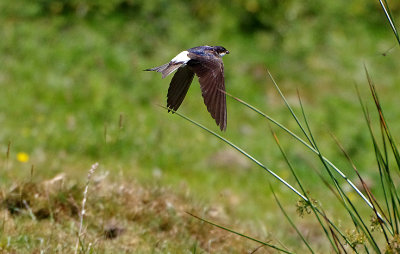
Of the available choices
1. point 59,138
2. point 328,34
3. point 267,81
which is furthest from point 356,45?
point 59,138

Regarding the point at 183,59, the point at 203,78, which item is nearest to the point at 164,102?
the point at 183,59

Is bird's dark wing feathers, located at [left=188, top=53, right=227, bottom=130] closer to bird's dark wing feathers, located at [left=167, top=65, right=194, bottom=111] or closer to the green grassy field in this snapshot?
bird's dark wing feathers, located at [left=167, top=65, right=194, bottom=111]

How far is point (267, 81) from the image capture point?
10.5 metres

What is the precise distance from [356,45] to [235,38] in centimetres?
258

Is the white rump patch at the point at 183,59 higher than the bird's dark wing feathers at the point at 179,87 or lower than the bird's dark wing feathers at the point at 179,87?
higher

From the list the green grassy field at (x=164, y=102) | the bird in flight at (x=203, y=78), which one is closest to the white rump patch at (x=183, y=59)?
the bird in flight at (x=203, y=78)

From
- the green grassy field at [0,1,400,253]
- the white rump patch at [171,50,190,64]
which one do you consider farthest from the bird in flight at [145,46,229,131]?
the green grassy field at [0,1,400,253]

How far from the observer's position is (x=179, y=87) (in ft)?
8.32

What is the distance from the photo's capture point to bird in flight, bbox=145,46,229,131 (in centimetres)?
223

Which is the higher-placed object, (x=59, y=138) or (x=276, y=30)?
(x=276, y=30)

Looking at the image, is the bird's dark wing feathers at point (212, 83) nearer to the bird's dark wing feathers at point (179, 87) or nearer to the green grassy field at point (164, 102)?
the bird's dark wing feathers at point (179, 87)

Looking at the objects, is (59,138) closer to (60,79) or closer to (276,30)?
(60,79)

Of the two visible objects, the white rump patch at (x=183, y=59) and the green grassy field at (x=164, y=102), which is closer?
the white rump patch at (x=183, y=59)

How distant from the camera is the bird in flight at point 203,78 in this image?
2.23 m
